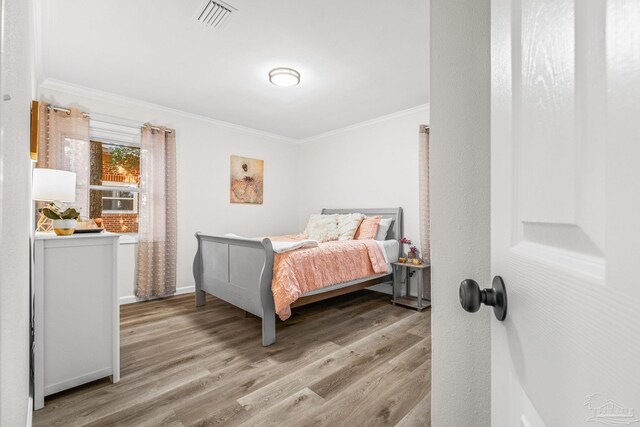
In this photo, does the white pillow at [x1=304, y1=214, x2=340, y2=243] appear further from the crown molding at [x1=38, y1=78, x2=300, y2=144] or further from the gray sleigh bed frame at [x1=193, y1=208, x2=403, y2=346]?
the crown molding at [x1=38, y1=78, x2=300, y2=144]

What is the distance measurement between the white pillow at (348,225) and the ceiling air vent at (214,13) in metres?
2.69

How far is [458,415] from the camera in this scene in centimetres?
89

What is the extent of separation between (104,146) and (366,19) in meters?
3.41

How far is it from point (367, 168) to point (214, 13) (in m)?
2.91

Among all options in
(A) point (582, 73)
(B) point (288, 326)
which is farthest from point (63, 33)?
(A) point (582, 73)

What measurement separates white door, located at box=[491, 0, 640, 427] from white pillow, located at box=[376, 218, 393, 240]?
346cm

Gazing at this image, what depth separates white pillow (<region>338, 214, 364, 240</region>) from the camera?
3967mm

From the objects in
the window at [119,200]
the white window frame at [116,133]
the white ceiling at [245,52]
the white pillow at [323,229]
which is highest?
the white ceiling at [245,52]

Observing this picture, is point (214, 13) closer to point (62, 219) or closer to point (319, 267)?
point (62, 219)

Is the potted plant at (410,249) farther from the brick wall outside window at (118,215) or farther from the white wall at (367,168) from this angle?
the brick wall outside window at (118,215)

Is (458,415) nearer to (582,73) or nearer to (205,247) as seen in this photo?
(582,73)

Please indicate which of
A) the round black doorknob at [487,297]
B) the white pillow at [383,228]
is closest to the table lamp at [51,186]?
the round black doorknob at [487,297]

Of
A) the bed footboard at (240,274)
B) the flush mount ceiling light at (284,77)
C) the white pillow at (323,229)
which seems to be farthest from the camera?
the white pillow at (323,229)

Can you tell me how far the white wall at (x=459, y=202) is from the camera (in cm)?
83
